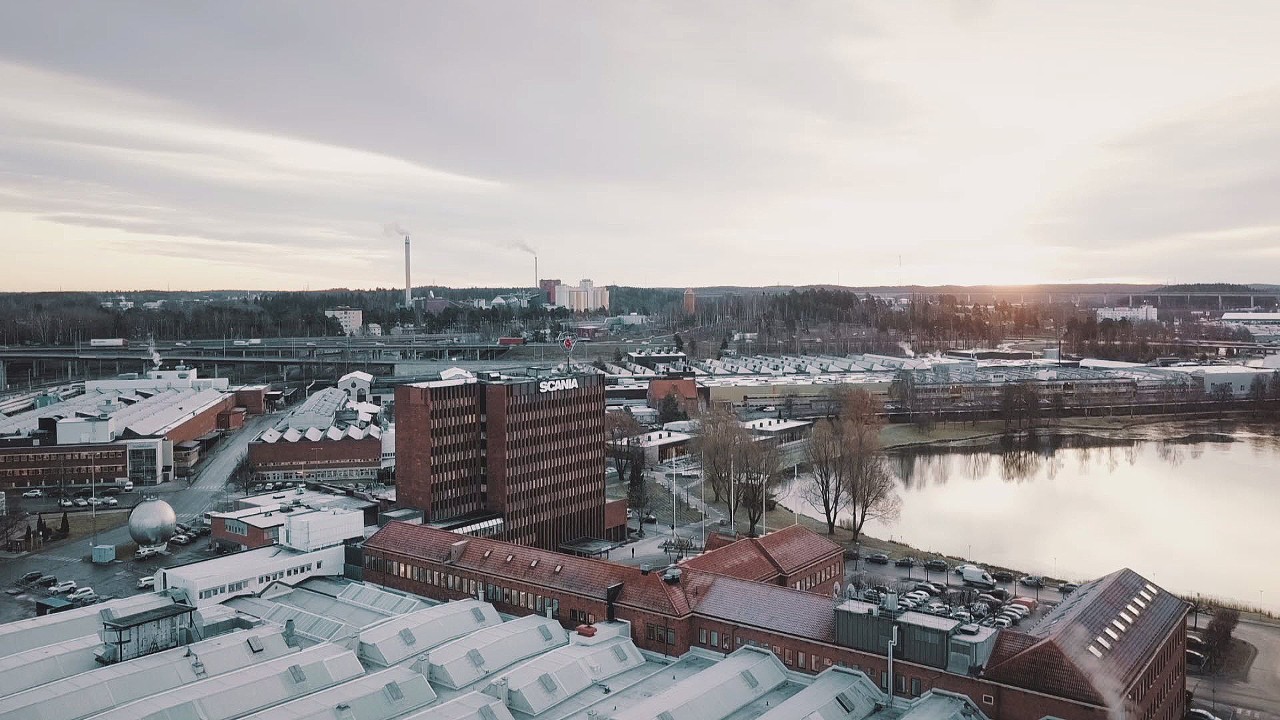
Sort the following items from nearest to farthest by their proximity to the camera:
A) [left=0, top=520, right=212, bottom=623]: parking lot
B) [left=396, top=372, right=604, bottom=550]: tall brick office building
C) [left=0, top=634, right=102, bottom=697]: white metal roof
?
[left=0, top=634, right=102, bottom=697]: white metal roof
[left=0, top=520, right=212, bottom=623]: parking lot
[left=396, top=372, right=604, bottom=550]: tall brick office building

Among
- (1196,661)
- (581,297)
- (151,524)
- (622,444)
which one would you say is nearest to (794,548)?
(1196,661)

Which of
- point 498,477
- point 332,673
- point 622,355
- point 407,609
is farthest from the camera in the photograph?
point 622,355

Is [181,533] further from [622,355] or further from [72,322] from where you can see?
[72,322]

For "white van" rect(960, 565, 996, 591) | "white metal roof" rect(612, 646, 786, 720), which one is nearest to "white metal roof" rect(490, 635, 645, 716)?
"white metal roof" rect(612, 646, 786, 720)

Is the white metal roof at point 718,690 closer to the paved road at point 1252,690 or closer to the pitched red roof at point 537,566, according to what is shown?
the pitched red roof at point 537,566

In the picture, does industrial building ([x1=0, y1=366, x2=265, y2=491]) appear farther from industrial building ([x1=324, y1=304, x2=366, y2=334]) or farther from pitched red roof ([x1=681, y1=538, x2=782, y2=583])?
industrial building ([x1=324, y1=304, x2=366, y2=334])

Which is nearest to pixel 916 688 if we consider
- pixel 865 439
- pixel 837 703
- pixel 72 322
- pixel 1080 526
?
pixel 837 703

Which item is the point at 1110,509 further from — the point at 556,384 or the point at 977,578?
the point at 556,384
